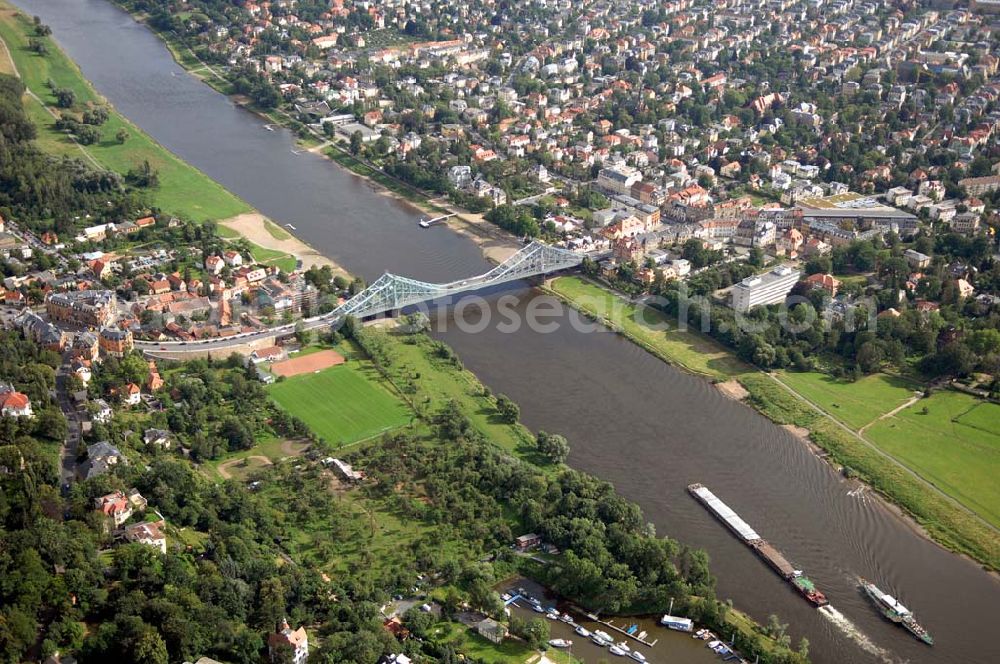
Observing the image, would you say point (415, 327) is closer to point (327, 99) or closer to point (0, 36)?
point (327, 99)

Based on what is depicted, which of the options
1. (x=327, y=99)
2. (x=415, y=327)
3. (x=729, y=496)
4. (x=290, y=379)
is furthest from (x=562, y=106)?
(x=729, y=496)

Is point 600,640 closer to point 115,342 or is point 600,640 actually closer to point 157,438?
point 157,438

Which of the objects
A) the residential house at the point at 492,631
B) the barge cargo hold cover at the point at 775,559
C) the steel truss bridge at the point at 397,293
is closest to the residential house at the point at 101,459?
the steel truss bridge at the point at 397,293

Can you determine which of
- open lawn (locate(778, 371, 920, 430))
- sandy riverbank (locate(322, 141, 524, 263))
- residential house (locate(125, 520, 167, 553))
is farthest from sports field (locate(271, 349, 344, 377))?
open lawn (locate(778, 371, 920, 430))

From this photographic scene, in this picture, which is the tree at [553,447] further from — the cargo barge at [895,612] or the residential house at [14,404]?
the residential house at [14,404]

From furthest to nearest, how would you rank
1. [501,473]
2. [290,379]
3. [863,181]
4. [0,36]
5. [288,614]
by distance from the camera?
[0,36]
[863,181]
[290,379]
[501,473]
[288,614]

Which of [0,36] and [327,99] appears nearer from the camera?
[327,99]

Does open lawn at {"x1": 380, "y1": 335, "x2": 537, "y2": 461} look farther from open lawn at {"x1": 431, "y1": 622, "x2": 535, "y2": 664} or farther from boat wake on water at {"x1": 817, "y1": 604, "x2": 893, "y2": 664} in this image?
boat wake on water at {"x1": 817, "y1": 604, "x2": 893, "y2": 664}
